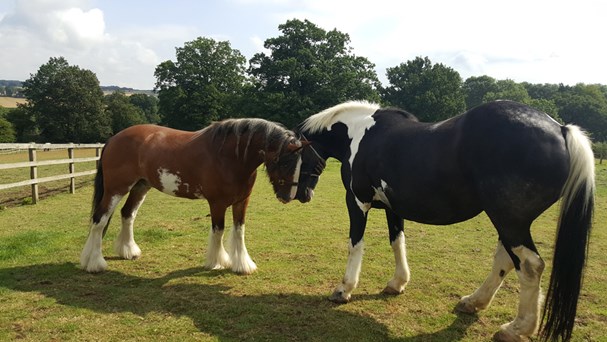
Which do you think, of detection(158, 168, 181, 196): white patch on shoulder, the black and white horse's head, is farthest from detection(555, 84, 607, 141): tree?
detection(158, 168, 181, 196): white patch on shoulder

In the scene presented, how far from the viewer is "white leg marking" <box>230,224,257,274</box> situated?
515cm

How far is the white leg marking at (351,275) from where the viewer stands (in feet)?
13.9

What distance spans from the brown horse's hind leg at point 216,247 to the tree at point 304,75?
27.0 metres

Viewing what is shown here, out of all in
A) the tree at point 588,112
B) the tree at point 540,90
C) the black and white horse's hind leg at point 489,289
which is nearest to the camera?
the black and white horse's hind leg at point 489,289

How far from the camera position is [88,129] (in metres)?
49.1

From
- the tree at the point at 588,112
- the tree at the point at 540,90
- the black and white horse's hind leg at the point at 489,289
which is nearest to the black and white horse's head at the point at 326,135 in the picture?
the black and white horse's hind leg at the point at 489,289

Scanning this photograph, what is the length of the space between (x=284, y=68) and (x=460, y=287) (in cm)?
3072

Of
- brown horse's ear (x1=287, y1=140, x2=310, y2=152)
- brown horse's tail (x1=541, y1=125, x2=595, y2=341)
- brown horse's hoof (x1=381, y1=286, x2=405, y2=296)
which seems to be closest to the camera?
brown horse's tail (x1=541, y1=125, x2=595, y2=341)

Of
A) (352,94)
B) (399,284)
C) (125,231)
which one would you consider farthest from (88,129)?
(399,284)

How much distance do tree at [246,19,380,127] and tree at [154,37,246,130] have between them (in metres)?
5.88

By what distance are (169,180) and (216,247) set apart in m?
1.11

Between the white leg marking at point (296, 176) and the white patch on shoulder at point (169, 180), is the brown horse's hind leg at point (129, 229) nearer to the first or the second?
the white patch on shoulder at point (169, 180)

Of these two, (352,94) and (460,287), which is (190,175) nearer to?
(460,287)

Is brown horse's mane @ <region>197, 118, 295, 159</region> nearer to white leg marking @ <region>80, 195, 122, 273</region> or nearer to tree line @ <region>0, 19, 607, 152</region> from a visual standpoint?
white leg marking @ <region>80, 195, 122, 273</region>
